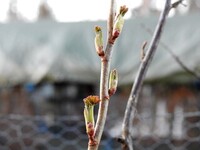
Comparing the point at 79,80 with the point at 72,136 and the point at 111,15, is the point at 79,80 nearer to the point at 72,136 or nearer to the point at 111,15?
the point at 72,136

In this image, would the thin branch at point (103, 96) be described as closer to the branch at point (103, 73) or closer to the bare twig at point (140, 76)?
the branch at point (103, 73)

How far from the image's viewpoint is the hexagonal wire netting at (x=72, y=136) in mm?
2932

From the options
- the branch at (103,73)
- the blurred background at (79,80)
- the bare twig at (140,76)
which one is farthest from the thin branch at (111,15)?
the blurred background at (79,80)

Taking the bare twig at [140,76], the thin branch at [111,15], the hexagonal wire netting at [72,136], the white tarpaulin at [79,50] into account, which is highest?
the thin branch at [111,15]

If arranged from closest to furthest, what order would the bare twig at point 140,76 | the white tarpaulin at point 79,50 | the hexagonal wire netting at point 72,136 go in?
the bare twig at point 140,76 < the hexagonal wire netting at point 72,136 < the white tarpaulin at point 79,50

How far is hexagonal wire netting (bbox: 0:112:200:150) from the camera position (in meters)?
2.93

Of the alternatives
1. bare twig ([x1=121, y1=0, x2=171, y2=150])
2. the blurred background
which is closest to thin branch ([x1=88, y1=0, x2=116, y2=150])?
bare twig ([x1=121, y1=0, x2=171, y2=150])

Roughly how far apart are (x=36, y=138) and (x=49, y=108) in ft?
1.92

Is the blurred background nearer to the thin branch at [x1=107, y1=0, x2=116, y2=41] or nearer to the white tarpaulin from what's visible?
the white tarpaulin

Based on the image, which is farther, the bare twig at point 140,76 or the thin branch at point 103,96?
the bare twig at point 140,76

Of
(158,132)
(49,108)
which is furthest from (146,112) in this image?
(49,108)

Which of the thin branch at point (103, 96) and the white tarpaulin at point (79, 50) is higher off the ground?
the thin branch at point (103, 96)

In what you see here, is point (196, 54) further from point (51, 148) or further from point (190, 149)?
point (51, 148)

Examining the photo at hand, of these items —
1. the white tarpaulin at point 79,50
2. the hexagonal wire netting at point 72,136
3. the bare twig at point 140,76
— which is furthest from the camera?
the white tarpaulin at point 79,50
